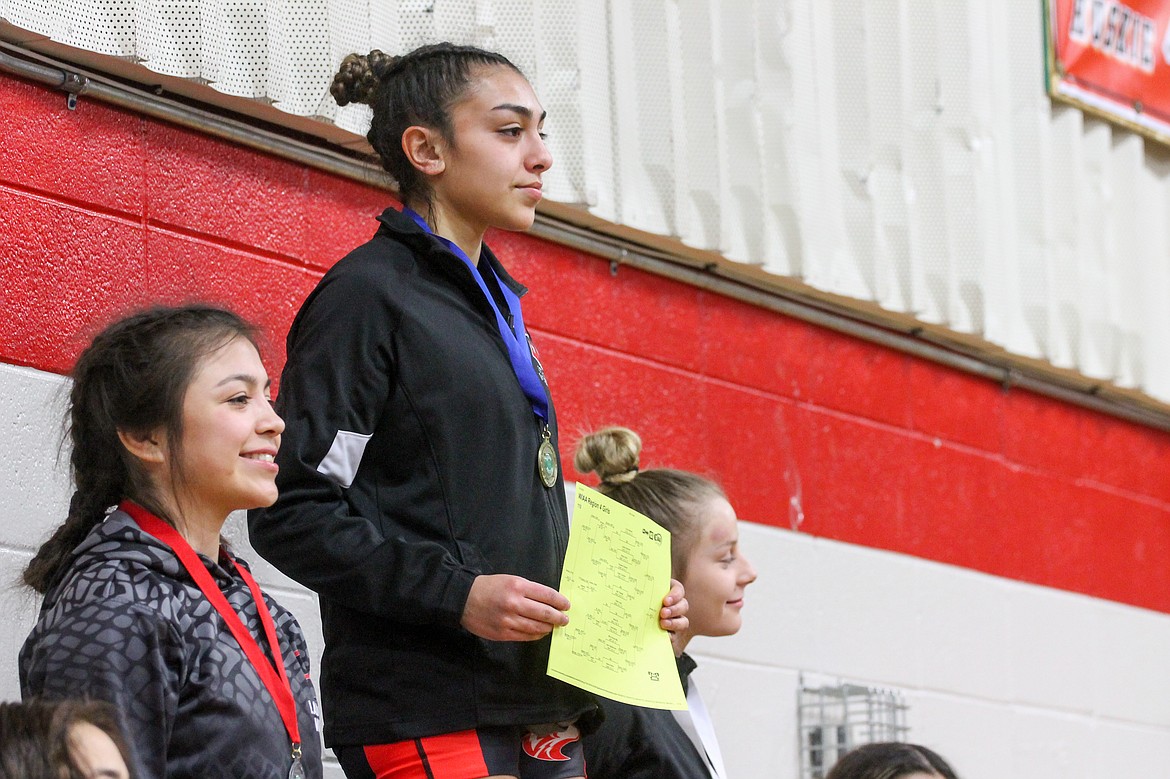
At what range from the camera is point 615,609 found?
185 centimetres

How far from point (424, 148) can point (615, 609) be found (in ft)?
2.07

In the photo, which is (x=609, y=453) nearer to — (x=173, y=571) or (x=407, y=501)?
(x=407, y=501)

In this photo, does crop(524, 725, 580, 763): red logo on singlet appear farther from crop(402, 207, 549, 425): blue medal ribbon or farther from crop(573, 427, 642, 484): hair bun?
crop(573, 427, 642, 484): hair bun

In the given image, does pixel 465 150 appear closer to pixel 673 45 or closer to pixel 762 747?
pixel 673 45

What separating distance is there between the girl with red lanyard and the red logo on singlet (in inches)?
9.4

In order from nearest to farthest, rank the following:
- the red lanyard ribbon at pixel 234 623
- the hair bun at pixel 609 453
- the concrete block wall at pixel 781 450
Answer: the red lanyard ribbon at pixel 234 623
the concrete block wall at pixel 781 450
the hair bun at pixel 609 453

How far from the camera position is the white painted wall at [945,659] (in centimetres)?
335

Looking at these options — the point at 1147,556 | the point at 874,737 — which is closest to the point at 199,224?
the point at 874,737

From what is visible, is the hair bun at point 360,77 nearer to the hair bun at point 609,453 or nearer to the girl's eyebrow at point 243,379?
the girl's eyebrow at point 243,379

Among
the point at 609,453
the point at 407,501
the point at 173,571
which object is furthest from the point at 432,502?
the point at 609,453

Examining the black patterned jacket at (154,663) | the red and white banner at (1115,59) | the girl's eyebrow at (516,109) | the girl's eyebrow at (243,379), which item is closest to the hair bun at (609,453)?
the girl's eyebrow at (516,109)

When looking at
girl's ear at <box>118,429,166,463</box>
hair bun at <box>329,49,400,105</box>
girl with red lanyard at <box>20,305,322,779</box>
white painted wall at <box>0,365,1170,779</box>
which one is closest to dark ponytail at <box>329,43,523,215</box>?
hair bun at <box>329,49,400,105</box>

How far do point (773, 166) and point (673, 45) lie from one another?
381 millimetres

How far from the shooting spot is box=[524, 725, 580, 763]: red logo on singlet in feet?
5.87
